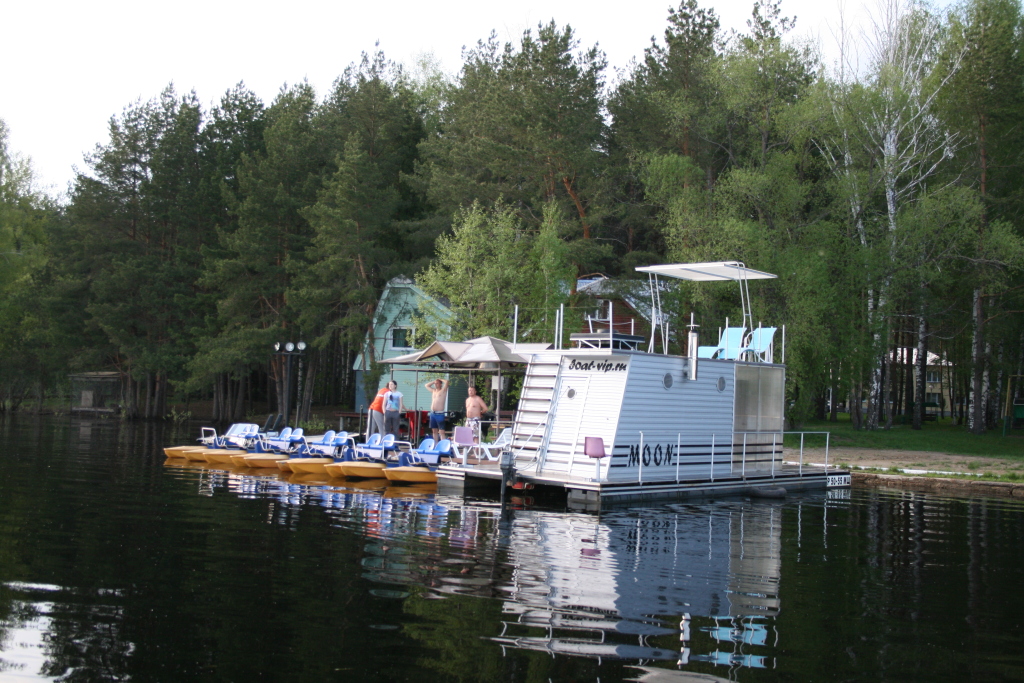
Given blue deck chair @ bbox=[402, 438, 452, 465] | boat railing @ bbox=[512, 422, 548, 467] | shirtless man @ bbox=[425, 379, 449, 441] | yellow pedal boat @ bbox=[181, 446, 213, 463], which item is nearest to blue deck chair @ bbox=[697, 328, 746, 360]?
boat railing @ bbox=[512, 422, 548, 467]

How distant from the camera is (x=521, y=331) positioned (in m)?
35.6

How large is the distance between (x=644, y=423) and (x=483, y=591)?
366 inches

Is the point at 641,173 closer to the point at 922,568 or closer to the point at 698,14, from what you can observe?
the point at 698,14

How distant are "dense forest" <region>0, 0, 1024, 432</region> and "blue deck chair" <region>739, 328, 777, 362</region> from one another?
9.80 metres

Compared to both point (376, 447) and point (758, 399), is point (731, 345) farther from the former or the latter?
point (376, 447)

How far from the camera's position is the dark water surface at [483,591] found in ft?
24.2

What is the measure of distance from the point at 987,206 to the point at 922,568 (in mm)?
29190

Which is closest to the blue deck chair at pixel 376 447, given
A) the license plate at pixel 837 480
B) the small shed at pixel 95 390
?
the license plate at pixel 837 480

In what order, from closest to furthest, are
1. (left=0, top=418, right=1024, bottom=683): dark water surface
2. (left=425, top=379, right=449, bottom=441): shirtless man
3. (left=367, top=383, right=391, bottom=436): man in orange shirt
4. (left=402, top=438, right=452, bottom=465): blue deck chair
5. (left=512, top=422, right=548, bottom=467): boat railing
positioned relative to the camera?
(left=0, top=418, right=1024, bottom=683): dark water surface, (left=512, top=422, right=548, bottom=467): boat railing, (left=402, top=438, right=452, bottom=465): blue deck chair, (left=367, top=383, right=391, bottom=436): man in orange shirt, (left=425, top=379, right=449, bottom=441): shirtless man

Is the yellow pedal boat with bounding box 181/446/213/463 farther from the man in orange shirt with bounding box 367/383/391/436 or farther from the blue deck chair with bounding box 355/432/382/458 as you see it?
the blue deck chair with bounding box 355/432/382/458

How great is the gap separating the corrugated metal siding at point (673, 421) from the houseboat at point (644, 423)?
0.9 inches

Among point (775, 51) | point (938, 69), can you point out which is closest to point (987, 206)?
point (938, 69)

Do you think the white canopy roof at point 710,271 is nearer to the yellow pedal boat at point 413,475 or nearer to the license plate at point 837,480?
the license plate at point 837,480

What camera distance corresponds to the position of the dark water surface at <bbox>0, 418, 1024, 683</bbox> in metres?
7.38
